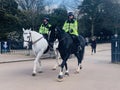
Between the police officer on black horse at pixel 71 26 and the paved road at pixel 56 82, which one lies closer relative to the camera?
the paved road at pixel 56 82

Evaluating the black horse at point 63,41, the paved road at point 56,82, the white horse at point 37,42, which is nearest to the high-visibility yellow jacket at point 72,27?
the black horse at point 63,41

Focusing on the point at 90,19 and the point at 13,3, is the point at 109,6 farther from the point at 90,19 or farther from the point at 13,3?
the point at 13,3

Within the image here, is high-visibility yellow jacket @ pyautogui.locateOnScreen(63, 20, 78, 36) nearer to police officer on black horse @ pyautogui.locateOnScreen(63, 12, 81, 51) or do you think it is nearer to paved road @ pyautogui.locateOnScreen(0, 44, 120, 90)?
police officer on black horse @ pyautogui.locateOnScreen(63, 12, 81, 51)

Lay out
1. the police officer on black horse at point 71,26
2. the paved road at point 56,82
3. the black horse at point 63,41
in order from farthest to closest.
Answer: the police officer on black horse at point 71,26
the black horse at point 63,41
the paved road at point 56,82

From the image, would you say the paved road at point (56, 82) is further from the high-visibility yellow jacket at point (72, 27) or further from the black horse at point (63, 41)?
the high-visibility yellow jacket at point (72, 27)

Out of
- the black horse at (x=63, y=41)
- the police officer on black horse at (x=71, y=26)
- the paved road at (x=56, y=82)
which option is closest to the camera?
the paved road at (x=56, y=82)

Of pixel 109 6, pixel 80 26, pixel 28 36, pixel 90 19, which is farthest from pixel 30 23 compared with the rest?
pixel 28 36

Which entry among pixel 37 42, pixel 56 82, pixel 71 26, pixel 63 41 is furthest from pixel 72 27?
pixel 56 82

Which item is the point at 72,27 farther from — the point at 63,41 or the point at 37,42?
the point at 37,42

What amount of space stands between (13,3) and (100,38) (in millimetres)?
29475

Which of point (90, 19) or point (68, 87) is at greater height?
point (90, 19)

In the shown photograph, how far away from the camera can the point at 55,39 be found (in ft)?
44.6

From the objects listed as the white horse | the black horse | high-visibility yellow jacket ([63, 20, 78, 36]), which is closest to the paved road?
the black horse

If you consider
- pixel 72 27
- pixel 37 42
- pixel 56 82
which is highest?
pixel 72 27
